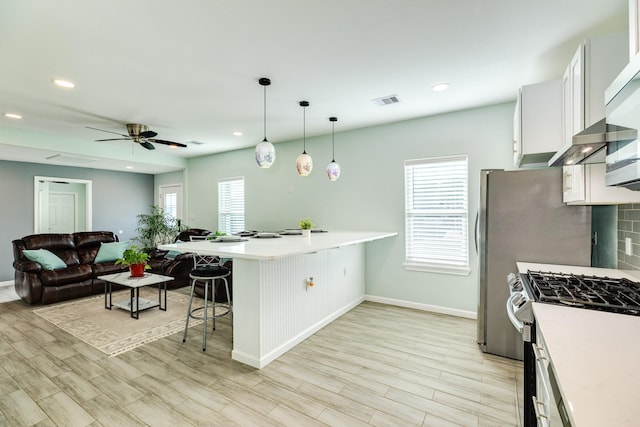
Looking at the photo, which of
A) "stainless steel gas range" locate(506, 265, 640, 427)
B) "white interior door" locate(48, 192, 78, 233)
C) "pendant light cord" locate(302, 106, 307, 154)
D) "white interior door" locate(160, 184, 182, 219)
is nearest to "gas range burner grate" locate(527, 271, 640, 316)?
"stainless steel gas range" locate(506, 265, 640, 427)

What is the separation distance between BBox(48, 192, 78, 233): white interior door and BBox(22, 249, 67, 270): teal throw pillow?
2538 mm

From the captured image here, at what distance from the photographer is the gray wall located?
572 centimetres

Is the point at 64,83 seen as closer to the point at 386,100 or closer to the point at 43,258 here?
the point at 43,258

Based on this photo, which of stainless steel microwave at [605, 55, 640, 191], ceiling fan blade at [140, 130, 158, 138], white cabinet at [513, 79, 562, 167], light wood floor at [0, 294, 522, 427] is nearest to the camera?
stainless steel microwave at [605, 55, 640, 191]

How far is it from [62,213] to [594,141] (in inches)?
356

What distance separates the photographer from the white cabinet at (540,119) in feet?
7.63

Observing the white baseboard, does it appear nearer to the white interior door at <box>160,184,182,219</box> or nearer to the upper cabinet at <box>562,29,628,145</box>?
the upper cabinet at <box>562,29,628,145</box>

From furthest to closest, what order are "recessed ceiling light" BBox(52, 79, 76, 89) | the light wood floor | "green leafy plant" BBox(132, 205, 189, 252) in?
1. "green leafy plant" BBox(132, 205, 189, 252)
2. "recessed ceiling light" BBox(52, 79, 76, 89)
3. the light wood floor

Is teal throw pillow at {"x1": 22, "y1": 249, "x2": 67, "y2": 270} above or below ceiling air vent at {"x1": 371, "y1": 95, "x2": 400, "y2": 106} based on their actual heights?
below

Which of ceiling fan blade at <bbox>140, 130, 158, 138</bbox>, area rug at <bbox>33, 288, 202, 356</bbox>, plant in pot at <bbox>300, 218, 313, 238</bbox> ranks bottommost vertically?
area rug at <bbox>33, 288, 202, 356</bbox>

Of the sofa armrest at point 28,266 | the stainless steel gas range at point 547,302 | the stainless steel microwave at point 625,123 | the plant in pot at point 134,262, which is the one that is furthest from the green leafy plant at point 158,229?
the stainless steel microwave at point 625,123

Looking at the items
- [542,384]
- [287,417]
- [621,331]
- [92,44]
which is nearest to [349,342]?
[287,417]

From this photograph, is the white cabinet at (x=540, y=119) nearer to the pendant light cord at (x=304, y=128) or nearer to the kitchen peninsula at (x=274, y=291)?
the kitchen peninsula at (x=274, y=291)

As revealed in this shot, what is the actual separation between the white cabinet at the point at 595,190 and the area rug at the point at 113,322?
394 centimetres
